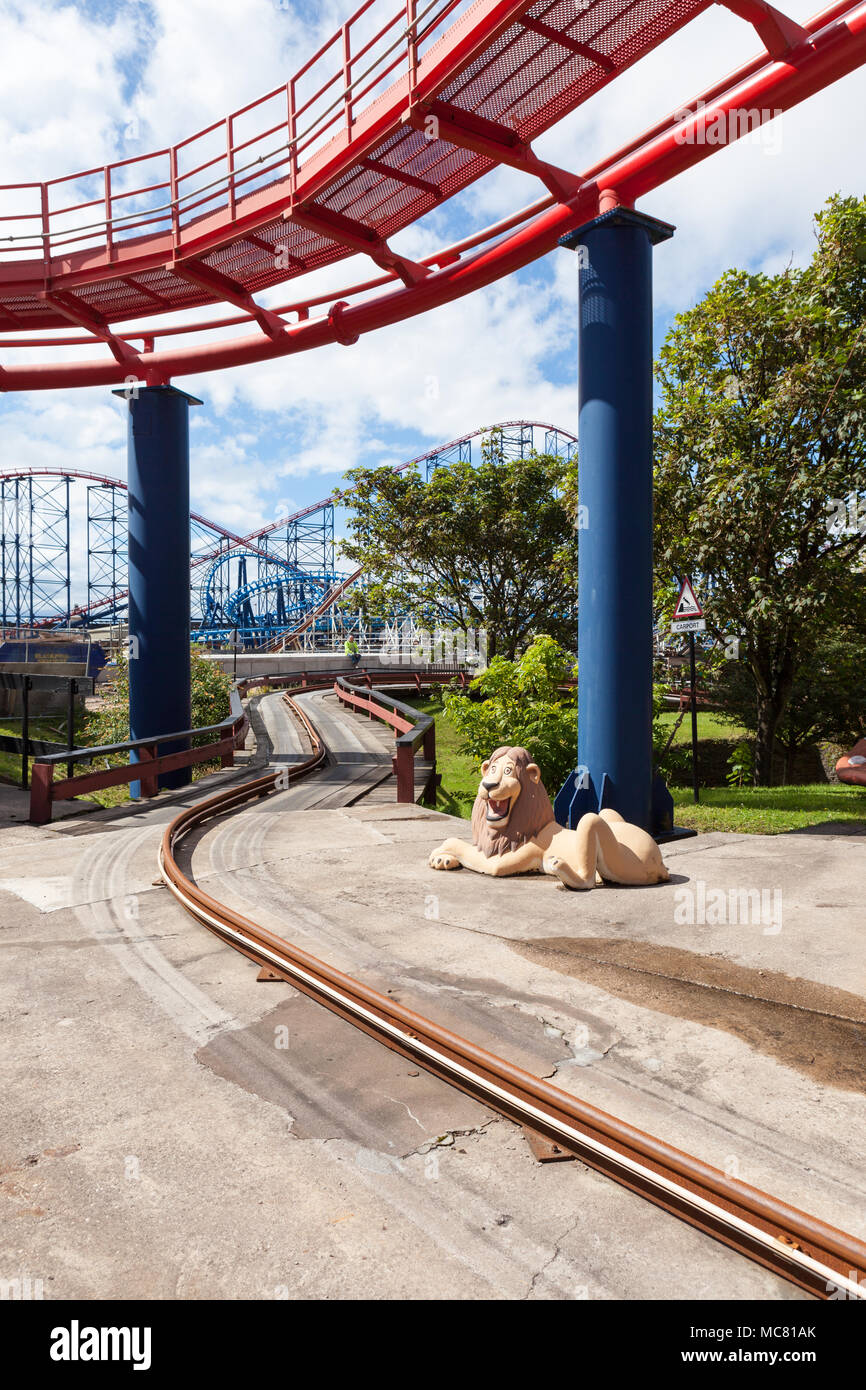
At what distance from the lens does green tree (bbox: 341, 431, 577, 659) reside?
75.2 feet

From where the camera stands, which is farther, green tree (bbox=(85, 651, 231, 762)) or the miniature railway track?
green tree (bbox=(85, 651, 231, 762))

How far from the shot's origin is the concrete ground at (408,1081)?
8.32 ft

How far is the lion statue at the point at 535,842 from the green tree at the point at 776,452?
5686 millimetres

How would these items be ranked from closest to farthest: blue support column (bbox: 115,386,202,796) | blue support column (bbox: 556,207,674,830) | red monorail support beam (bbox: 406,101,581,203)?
1. red monorail support beam (bbox: 406,101,581,203)
2. blue support column (bbox: 556,207,674,830)
3. blue support column (bbox: 115,386,202,796)

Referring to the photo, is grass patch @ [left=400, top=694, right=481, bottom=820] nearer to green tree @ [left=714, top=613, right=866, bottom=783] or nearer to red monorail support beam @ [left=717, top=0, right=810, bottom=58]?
green tree @ [left=714, top=613, right=866, bottom=783]

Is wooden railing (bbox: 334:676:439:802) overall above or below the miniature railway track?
above

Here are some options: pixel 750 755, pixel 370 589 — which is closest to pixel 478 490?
pixel 370 589

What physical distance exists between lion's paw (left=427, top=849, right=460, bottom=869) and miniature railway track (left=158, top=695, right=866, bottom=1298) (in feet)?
8.85

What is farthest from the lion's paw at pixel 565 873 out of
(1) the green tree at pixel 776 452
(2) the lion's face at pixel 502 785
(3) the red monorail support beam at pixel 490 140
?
(3) the red monorail support beam at pixel 490 140

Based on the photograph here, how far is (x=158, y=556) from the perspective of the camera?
1477cm

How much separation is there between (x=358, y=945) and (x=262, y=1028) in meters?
1.31

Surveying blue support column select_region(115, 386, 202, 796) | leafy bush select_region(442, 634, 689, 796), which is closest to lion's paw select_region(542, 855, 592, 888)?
leafy bush select_region(442, 634, 689, 796)

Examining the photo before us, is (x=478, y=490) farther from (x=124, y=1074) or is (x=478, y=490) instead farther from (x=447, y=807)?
(x=124, y=1074)

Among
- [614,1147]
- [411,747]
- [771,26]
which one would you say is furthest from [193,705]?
[614,1147]
